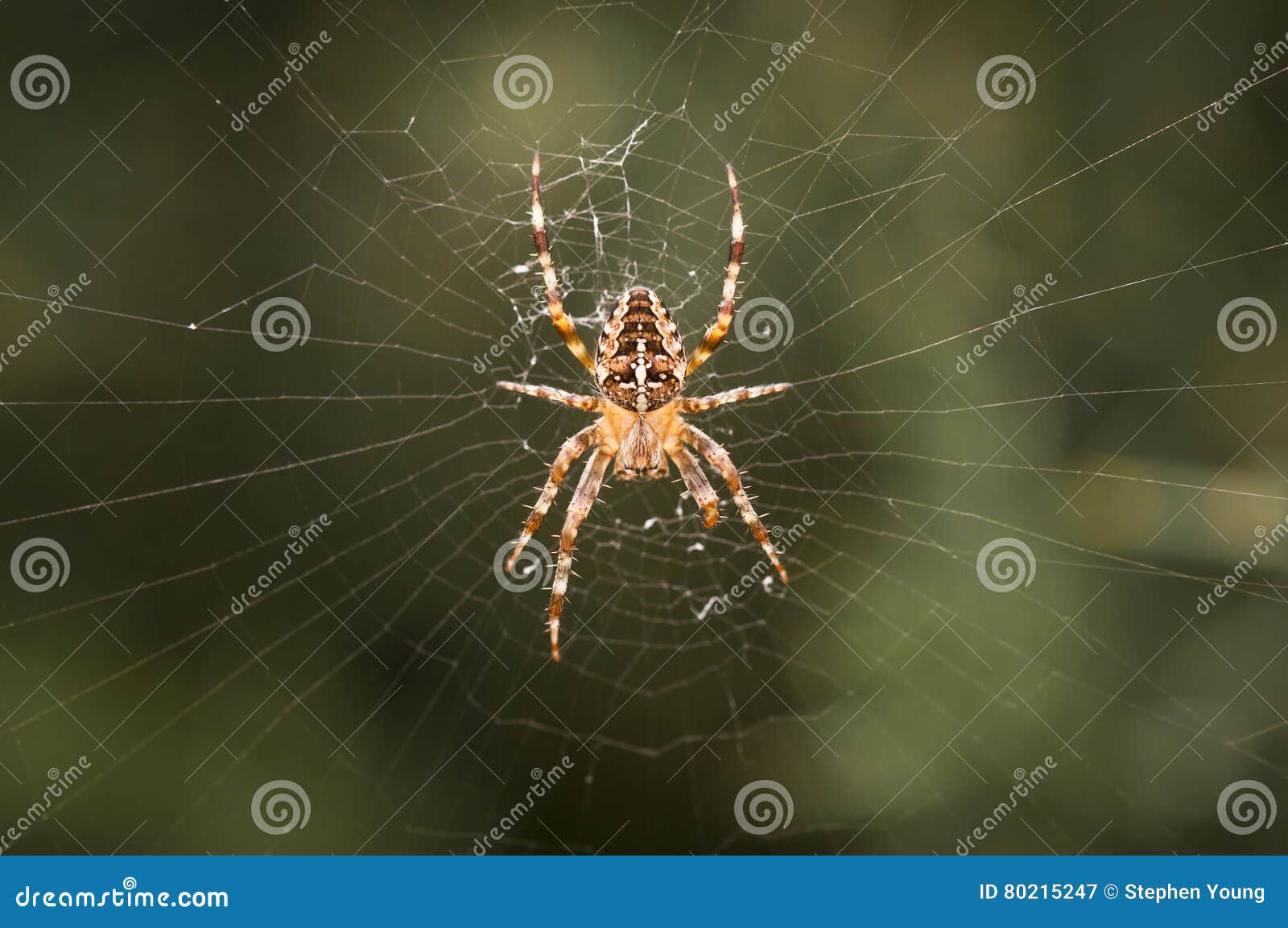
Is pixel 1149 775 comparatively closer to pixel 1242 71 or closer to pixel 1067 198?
pixel 1067 198

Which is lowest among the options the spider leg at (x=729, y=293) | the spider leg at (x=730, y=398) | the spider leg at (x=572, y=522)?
the spider leg at (x=572, y=522)

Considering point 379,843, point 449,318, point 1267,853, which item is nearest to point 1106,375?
point 1267,853

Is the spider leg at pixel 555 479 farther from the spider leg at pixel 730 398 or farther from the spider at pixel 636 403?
the spider leg at pixel 730 398

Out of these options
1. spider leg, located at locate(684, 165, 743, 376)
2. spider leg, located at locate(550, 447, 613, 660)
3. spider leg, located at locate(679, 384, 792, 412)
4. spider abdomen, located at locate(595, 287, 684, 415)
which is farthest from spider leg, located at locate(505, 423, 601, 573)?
spider leg, located at locate(684, 165, 743, 376)

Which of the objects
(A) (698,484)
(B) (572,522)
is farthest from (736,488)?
(B) (572,522)

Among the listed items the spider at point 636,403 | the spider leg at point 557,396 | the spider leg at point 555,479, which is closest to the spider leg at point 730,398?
the spider at point 636,403

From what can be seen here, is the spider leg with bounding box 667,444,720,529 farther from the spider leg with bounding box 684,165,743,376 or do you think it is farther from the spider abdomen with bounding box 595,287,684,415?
the spider leg with bounding box 684,165,743,376

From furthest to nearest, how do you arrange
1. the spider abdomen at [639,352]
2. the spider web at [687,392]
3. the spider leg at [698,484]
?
the spider web at [687,392], the spider leg at [698,484], the spider abdomen at [639,352]

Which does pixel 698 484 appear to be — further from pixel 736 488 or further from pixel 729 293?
pixel 729 293
